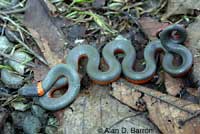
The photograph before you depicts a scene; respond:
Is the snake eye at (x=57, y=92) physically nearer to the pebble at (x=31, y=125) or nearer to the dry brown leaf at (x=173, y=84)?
the pebble at (x=31, y=125)

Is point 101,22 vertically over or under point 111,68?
over

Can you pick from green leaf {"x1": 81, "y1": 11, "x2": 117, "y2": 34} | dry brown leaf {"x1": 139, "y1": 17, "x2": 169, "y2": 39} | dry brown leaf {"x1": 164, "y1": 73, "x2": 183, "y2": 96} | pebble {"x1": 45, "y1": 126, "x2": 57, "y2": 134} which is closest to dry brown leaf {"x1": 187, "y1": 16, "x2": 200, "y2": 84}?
dry brown leaf {"x1": 164, "y1": 73, "x2": 183, "y2": 96}

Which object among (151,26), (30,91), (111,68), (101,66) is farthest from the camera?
(151,26)

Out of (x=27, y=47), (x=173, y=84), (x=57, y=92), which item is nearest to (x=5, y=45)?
(x=27, y=47)

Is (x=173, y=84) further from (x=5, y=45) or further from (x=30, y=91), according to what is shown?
(x=5, y=45)

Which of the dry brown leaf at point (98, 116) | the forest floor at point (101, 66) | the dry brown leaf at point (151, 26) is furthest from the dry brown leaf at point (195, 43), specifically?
the dry brown leaf at point (98, 116)

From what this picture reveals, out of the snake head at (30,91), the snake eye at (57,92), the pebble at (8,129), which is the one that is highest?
the snake head at (30,91)
